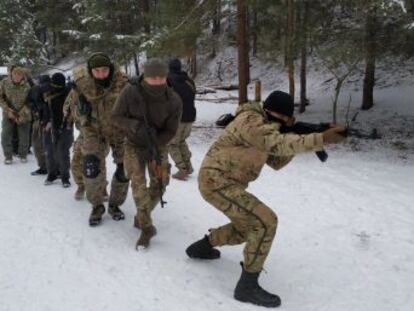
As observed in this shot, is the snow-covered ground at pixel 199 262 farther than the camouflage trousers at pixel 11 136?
No

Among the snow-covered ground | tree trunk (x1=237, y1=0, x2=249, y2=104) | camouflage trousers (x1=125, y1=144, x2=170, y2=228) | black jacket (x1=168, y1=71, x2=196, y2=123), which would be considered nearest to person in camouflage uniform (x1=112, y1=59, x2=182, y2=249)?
camouflage trousers (x1=125, y1=144, x2=170, y2=228)

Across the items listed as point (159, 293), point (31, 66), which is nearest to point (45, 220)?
point (159, 293)

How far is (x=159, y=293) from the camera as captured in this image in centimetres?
450

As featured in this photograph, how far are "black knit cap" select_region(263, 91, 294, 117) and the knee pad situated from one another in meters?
2.63

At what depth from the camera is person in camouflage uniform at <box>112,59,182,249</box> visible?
5.26 meters

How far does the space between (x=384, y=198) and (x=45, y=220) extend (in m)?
5.04

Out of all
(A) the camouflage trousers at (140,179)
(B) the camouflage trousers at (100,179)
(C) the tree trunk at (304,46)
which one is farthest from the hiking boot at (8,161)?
(C) the tree trunk at (304,46)

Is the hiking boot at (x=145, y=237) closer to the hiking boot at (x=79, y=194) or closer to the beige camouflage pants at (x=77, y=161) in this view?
the beige camouflage pants at (x=77, y=161)

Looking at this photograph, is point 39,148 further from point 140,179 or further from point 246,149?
point 246,149

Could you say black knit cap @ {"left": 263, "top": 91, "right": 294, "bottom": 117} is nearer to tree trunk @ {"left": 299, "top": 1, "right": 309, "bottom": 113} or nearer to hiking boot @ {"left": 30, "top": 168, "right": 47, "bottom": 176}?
hiking boot @ {"left": 30, "top": 168, "right": 47, "bottom": 176}

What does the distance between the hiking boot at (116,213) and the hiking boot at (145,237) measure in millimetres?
916

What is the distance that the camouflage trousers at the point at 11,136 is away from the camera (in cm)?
990

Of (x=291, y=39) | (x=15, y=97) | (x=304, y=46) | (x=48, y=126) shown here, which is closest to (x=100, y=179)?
(x=48, y=126)

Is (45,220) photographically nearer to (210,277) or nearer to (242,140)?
(210,277)
